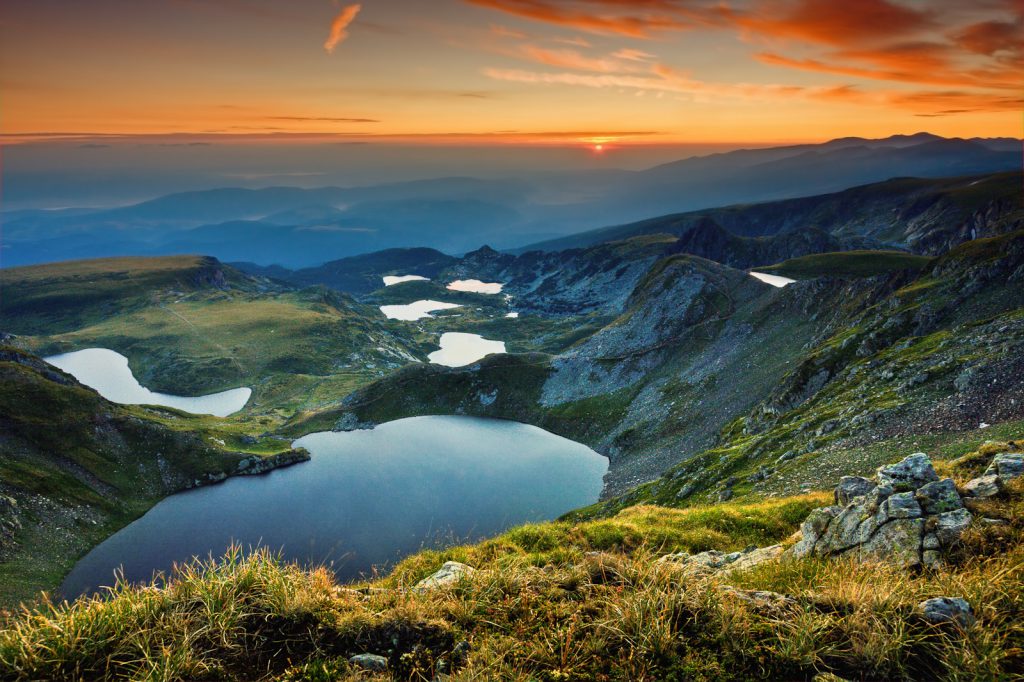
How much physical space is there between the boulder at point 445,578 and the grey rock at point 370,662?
231 centimetres

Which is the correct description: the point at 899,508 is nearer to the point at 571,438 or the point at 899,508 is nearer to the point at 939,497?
the point at 939,497

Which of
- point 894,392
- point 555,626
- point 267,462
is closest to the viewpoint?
point 555,626

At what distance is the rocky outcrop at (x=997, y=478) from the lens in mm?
12219

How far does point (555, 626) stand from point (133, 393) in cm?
20783

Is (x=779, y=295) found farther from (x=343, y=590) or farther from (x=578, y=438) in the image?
(x=343, y=590)

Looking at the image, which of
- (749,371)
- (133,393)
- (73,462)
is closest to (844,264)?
(749,371)

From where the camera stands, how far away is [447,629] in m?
9.36

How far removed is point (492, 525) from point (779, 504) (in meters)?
48.8

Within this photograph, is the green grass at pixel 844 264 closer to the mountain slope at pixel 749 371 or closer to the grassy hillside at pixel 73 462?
the mountain slope at pixel 749 371

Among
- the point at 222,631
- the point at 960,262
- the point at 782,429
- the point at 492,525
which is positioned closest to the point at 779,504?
the point at 222,631

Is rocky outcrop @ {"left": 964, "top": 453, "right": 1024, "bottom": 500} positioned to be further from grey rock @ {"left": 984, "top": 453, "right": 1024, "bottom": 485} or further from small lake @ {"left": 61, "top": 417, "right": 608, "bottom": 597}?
small lake @ {"left": 61, "top": 417, "right": 608, "bottom": 597}

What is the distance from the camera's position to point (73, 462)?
79875 mm

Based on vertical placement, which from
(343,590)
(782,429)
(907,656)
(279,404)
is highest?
(907,656)

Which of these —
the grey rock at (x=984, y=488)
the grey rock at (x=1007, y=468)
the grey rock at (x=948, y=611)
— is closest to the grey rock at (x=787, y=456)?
the grey rock at (x=1007, y=468)
